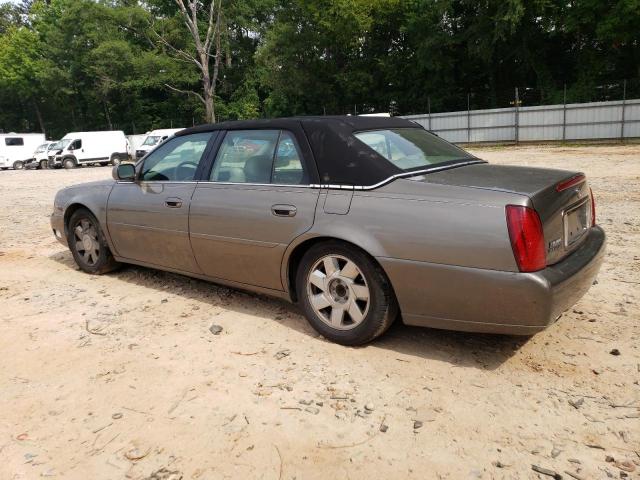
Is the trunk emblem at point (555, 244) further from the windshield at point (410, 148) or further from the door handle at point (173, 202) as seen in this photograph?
the door handle at point (173, 202)

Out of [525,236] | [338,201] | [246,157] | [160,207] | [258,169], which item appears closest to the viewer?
[525,236]

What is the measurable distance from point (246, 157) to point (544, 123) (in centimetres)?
2768

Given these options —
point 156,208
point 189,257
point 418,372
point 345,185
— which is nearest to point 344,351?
point 418,372

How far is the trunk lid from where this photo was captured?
10.2 ft

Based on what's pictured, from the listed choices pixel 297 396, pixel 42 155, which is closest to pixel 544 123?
pixel 297 396

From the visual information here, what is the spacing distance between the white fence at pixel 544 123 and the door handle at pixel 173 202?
27.2 meters

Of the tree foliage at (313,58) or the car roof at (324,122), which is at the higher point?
the tree foliage at (313,58)

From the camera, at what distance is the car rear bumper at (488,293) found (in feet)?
9.75

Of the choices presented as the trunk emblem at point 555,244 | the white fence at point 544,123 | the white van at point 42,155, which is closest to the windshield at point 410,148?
the trunk emblem at point 555,244

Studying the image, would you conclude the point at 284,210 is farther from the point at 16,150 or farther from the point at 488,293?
the point at 16,150

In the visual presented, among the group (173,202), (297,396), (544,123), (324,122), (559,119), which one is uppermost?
(324,122)

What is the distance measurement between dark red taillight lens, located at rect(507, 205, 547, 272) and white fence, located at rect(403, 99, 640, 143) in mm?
27240

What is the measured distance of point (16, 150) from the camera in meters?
35.4

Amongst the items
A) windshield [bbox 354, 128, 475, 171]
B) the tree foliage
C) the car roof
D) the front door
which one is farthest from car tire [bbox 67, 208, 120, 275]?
the tree foliage
